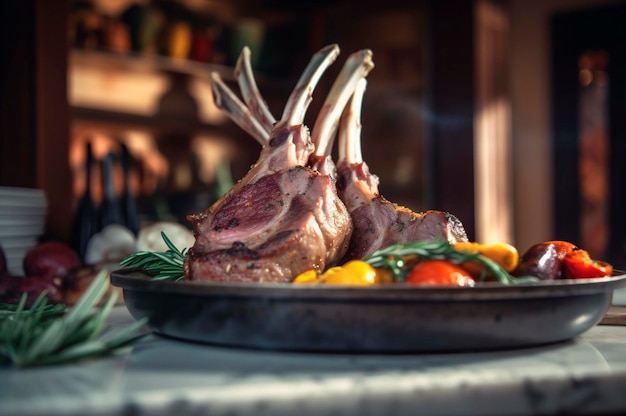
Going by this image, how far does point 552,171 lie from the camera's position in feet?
15.3

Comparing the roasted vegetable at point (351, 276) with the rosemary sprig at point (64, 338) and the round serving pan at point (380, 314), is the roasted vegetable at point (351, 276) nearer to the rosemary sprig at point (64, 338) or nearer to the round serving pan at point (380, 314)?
the round serving pan at point (380, 314)

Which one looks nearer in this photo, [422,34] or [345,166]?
[345,166]

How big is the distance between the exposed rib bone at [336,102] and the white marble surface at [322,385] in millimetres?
564

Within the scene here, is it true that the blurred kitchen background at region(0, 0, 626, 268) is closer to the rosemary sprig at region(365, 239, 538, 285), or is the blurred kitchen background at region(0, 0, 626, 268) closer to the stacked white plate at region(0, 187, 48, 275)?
the stacked white plate at region(0, 187, 48, 275)

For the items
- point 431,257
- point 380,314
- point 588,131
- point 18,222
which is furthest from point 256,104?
point 588,131

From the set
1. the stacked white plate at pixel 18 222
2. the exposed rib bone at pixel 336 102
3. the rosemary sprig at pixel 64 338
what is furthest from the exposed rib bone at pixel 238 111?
the stacked white plate at pixel 18 222

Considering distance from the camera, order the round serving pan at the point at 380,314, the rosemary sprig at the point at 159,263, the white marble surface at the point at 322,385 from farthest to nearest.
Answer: the rosemary sprig at the point at 159,263
the round serving pan at the point at 380,314
the white marble surface at the point at 322,385

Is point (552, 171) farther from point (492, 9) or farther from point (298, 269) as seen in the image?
point (298, 269)

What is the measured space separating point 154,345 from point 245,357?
16 centimetres

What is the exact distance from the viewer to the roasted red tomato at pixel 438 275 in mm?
892

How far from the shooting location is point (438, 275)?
896 millimetres

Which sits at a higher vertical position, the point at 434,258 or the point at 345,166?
the point at 345,166

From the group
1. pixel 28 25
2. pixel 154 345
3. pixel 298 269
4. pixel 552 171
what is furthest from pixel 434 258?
pixel 552 171

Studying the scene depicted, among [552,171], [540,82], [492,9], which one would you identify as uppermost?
[492,9]
